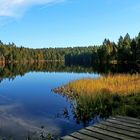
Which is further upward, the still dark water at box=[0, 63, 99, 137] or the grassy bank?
the grassy bank

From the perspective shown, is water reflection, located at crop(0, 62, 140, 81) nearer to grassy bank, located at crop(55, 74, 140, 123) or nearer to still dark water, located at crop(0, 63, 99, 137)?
still dark water, located at crop(0, 63, 99, 137)

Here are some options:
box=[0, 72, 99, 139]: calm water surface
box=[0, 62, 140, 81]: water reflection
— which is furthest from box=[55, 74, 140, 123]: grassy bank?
box=[0, 62, 140, 81]: water reflection

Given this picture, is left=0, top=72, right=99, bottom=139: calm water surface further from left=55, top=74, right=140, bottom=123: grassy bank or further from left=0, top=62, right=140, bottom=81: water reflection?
left=0, top=62, right=140, bottom=81: water reflection

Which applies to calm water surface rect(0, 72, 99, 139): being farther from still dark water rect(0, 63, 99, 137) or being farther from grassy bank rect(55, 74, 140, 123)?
grassy bank rect(55, 74, 140, 123)

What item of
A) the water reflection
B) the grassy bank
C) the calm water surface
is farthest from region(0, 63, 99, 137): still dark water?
the water reflection

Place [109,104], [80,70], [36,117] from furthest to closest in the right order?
[80,70] < [36,117] < [109,104]

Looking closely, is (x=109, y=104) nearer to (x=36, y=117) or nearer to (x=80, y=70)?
(x=36, y=117)

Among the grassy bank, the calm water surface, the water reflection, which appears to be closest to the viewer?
the calm water surface

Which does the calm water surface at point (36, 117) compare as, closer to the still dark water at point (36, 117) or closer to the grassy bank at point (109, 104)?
the still dark water at point (36, 117)

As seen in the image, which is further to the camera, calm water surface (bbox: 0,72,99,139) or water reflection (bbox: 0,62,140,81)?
water reflection (bbox: 0,62,140,81)

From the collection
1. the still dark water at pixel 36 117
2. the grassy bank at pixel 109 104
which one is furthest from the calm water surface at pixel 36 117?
the grassy bank at pixel 109 104

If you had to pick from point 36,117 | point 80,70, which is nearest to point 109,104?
point 36,117

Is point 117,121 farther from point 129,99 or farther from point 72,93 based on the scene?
point 72,93

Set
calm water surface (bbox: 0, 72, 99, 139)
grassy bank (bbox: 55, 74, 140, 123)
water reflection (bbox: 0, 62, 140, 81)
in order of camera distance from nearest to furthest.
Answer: calm water surface (bbox: 0, 72, 99, 139) < grassy bank (bbox: 55, 74, 140, 123) < water reflection (bbox: 0, 62, 140, 81)
